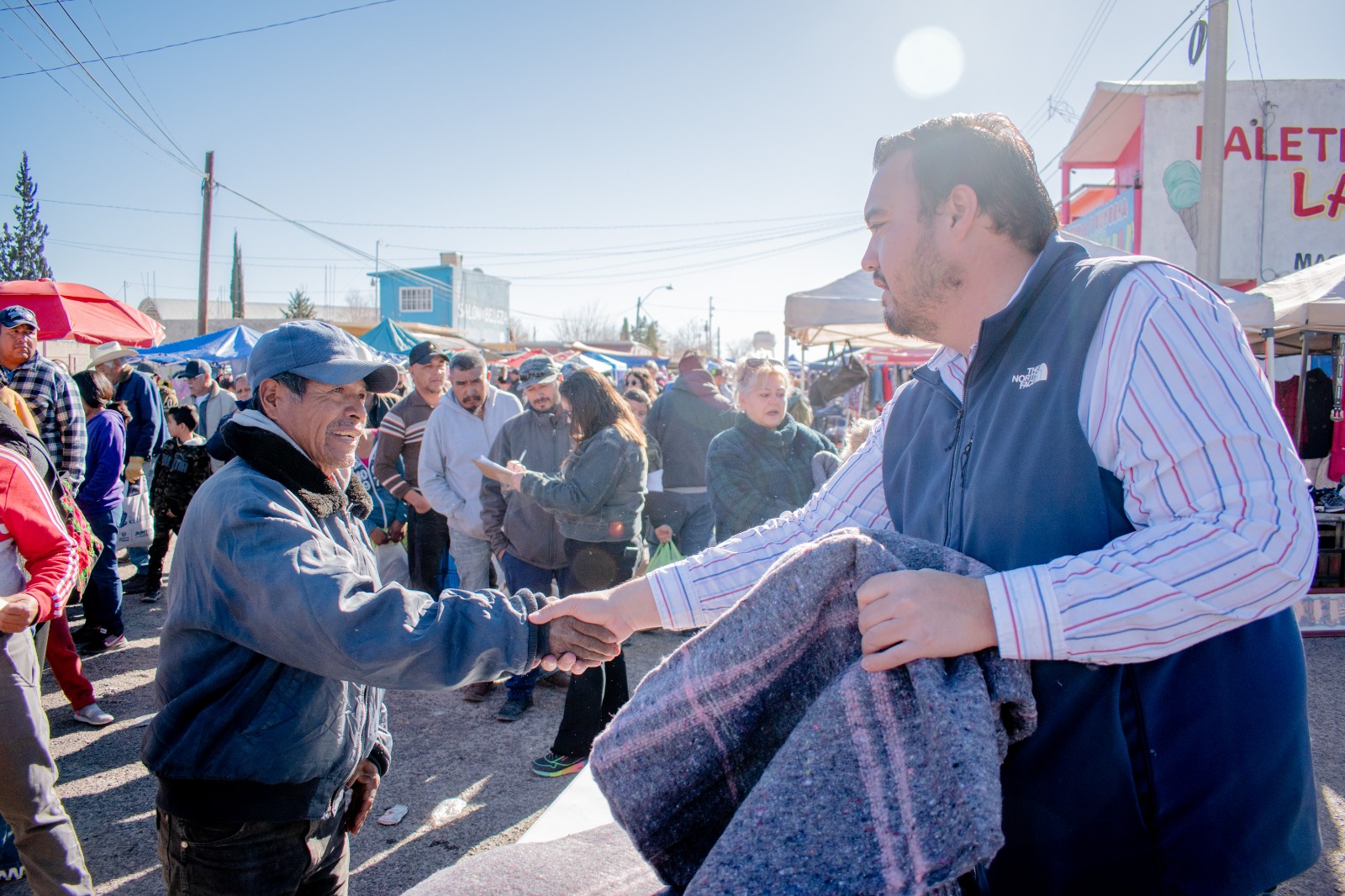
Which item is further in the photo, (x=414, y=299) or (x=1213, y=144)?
(x=414, y=299)

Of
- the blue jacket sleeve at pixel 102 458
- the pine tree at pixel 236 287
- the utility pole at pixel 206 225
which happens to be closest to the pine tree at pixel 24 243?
the pine tree at pixel 236 287

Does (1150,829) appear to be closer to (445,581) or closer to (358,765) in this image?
(358,765)

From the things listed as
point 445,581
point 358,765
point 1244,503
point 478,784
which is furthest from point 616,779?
point 445,581

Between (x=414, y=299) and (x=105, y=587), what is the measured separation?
5715cm

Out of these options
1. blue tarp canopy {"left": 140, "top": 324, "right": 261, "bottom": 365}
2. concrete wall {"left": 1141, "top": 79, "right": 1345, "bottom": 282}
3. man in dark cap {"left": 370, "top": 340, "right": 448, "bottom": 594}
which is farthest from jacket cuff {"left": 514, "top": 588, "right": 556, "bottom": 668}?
blue tarp canopy {"left": 140, "top": 324, "right": 261, "bottom": 365}

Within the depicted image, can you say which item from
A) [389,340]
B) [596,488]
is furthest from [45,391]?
[389,340]

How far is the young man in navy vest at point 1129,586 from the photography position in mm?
977

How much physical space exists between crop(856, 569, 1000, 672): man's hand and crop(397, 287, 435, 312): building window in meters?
61.6

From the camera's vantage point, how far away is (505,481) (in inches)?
185

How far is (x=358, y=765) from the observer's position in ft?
7.33

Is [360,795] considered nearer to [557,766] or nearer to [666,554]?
[557,766]

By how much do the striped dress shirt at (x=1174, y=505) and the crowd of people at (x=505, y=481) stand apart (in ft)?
9.25

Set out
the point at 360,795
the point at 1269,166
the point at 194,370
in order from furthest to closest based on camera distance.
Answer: the point at 1269,166, the point at 194,370, the point at 360,795

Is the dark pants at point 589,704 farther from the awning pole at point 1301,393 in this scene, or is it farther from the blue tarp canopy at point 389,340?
the blue tarp canopy at point 389,340
